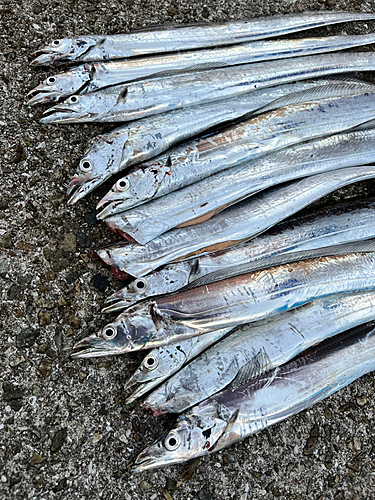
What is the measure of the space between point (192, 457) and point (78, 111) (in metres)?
2.11

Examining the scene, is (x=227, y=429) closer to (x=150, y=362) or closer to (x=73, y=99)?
(x=150, y=362)

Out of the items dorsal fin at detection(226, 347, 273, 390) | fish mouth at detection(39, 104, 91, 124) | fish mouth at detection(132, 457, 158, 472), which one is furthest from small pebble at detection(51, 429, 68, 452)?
fish mouth at detection(39, 104, 91, 124)

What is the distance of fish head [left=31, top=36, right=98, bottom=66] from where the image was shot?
2677mm

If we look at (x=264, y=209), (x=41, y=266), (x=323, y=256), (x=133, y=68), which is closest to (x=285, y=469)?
(x=323, y=256)

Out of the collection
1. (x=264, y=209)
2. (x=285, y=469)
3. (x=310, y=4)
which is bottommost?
(x=285, y=469)

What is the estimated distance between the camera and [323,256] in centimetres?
246

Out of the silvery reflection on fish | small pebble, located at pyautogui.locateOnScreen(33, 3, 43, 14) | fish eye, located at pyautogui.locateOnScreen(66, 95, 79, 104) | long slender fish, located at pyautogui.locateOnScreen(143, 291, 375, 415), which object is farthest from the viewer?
small pebble, located at pyautogui.locateOnScreen(33, 3, 43, 14)

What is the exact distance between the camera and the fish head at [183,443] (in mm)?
2002

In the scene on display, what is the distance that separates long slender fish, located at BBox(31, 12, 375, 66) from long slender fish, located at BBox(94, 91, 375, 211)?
0.69 m

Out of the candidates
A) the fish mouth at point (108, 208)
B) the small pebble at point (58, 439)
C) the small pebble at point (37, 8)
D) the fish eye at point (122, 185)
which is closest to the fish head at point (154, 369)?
the small pebble at point (58, 439)

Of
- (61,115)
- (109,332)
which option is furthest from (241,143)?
(109,332)

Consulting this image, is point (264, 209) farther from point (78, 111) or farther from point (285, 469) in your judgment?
point (285, 469)

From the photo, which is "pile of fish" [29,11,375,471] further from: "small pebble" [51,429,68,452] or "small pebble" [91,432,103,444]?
"small pebble" [51,429,68,452]

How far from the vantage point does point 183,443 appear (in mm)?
2006
